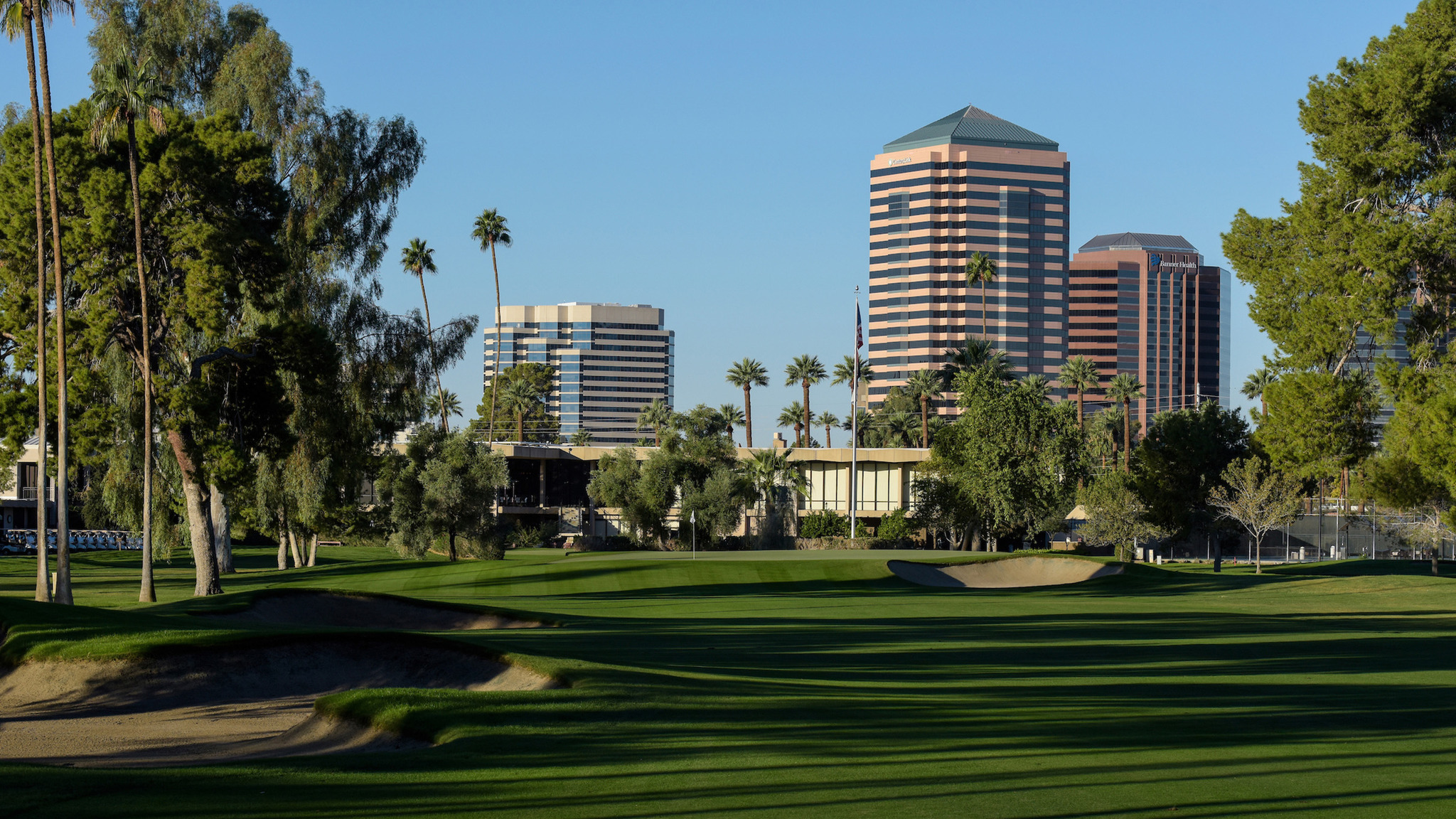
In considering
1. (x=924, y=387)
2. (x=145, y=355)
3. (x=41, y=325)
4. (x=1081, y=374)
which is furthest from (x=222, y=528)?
(x=1081, y=374)

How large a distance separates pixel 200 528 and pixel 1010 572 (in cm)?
3335

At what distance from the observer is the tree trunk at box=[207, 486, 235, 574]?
44294 millimetres

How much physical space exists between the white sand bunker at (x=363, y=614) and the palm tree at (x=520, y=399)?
99.4 metres

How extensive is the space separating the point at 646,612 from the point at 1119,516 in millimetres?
43867

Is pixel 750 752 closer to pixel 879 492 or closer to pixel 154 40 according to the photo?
pixel 154 40

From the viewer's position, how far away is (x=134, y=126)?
3350 centimetres

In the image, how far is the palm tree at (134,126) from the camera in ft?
104

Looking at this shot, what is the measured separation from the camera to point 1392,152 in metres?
54.3

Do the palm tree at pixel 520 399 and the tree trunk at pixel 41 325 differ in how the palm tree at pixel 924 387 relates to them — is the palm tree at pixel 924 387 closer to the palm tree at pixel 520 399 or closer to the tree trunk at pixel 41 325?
the palm tree at pixel 520 399

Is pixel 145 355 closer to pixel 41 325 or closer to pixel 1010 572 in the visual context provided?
pixel 41 325

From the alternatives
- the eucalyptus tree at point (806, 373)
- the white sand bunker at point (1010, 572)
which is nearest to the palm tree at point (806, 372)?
the eucalyptus tree at point (806, 373)

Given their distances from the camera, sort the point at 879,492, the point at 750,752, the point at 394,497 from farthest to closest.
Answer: the point at 879,492 < the point at 394,497 < the point at 750,752

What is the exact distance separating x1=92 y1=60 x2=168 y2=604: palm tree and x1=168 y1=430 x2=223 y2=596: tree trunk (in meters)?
2.25

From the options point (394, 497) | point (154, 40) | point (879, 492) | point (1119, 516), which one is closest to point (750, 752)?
point (154, 40)
